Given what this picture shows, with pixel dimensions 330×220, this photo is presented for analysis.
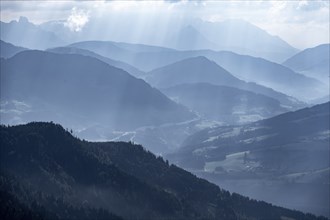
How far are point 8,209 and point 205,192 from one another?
81901 millimetres

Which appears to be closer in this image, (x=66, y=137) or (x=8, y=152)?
(x=8, y=152)


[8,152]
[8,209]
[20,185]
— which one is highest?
[8,152]

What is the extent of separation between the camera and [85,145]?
189 meters

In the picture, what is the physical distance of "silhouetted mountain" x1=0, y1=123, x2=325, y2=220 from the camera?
146 m

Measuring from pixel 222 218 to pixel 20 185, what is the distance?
5634 cm

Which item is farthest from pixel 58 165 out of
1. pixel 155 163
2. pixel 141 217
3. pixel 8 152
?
pixel 155 163

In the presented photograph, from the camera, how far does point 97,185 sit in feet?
541

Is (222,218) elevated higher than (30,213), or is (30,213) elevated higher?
(222,218)

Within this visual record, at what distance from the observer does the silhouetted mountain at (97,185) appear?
5728 inches

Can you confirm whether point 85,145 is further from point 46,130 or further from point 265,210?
point 265,210

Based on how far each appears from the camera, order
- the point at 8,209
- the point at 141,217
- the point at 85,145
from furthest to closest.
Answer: the point at 85,145 < the point at 141,217 < the point at 8,209

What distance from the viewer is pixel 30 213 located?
12069 centimetres

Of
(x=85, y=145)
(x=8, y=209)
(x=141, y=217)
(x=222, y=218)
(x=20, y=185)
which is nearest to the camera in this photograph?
(x=8, y=209)

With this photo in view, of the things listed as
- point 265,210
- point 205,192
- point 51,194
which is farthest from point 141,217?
point 265,210
